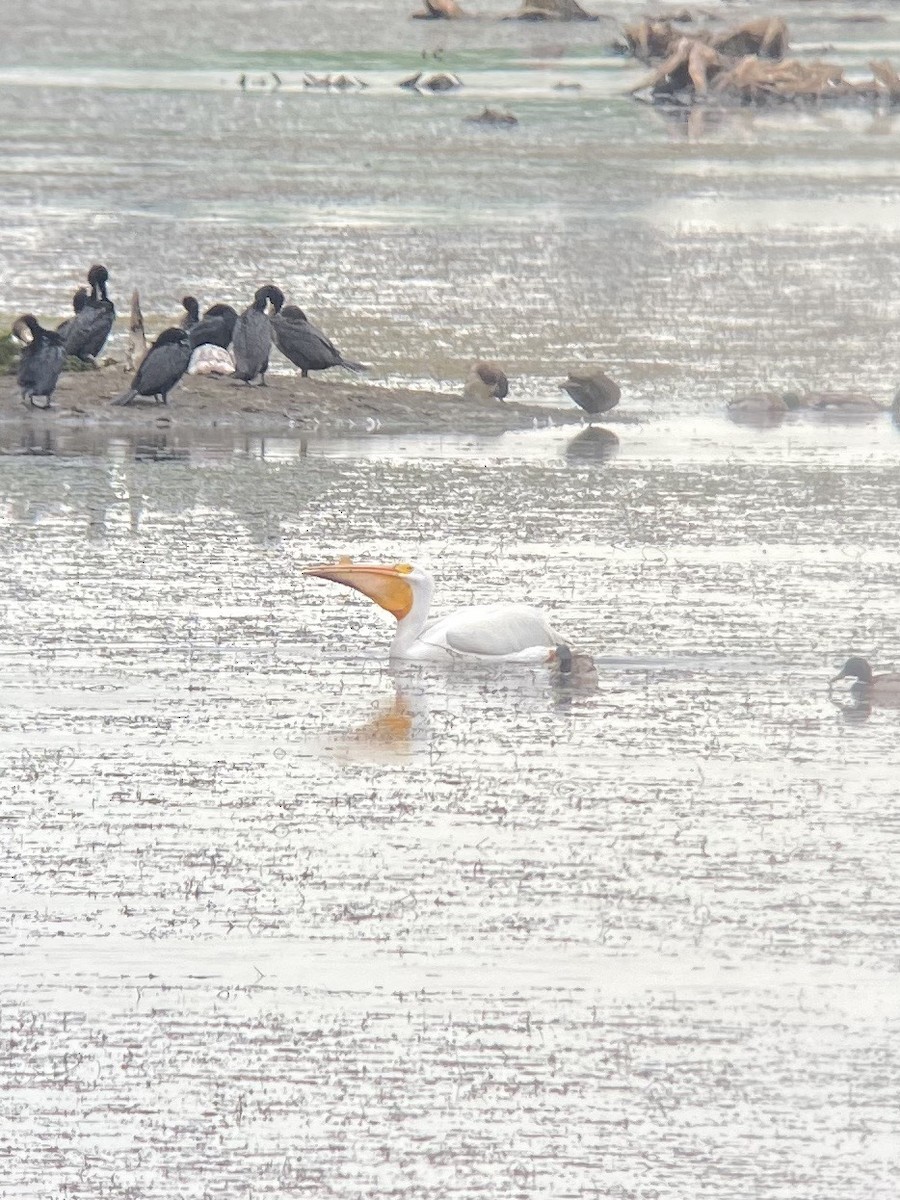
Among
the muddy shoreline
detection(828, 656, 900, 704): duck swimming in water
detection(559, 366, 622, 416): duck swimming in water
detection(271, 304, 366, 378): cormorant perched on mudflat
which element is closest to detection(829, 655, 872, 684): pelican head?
detection(828, 656, 900, 704): duck swimming in water

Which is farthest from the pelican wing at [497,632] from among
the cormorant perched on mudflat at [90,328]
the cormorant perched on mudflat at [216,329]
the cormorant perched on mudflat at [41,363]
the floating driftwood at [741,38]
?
the floating driftwood at [741,38]

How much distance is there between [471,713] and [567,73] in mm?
42675

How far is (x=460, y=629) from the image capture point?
38.1 feet

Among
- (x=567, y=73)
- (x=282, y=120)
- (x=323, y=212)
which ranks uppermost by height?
(x=567, y=73)

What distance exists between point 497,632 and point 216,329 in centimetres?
704

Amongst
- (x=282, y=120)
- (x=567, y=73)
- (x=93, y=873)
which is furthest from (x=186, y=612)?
(x=567, y=73)

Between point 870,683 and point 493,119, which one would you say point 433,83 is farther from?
point 870,683

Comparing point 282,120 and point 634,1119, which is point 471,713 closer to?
point 634,1119

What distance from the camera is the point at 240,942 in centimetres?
838

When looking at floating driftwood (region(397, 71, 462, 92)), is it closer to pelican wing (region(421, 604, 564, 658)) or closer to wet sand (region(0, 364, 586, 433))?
wet sand (region(0, 364, 586, 433))

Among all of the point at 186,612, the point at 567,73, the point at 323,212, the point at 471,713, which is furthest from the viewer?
the point at 567,73

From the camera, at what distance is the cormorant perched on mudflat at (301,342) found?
17.9 m

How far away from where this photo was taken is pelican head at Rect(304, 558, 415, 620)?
11.8 metres

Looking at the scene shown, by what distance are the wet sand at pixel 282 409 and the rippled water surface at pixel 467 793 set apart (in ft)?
1.02
